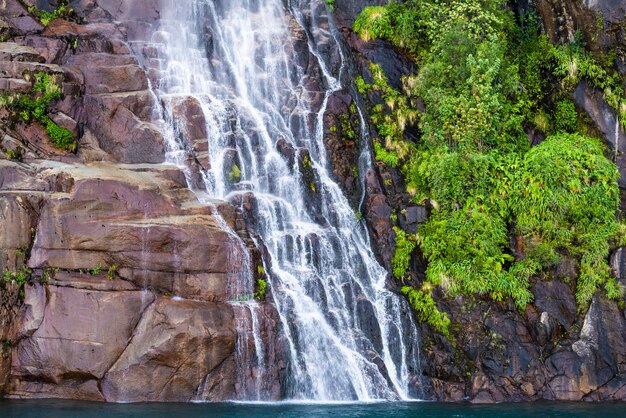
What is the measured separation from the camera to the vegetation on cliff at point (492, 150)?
2630 centimetres

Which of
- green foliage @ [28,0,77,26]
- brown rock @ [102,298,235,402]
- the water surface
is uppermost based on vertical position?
green foliage @ [28,0,77,26]

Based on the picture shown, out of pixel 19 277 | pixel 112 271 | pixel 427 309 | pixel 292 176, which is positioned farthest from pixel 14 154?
pixel 427 309

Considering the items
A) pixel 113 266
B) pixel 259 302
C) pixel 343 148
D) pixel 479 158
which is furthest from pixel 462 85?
pixel 113 266

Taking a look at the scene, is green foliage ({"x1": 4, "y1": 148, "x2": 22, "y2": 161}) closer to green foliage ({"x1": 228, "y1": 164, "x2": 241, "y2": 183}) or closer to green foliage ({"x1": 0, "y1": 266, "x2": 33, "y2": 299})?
green foliage ({"x1": 0, "y1": 266, "x2": 33, "y2": 299})

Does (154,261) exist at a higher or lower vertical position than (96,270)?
higher

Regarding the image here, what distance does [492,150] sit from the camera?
28.9 metres

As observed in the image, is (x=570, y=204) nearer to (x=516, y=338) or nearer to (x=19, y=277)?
(x=516, y=338)

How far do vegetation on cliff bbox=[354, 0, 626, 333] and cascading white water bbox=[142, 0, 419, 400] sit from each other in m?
1.93

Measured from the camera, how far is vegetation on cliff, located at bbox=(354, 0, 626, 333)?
26.3 metres

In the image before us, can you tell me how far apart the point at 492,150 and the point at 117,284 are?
15.2m

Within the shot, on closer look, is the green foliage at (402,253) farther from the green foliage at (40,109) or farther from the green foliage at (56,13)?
the green foliage at (56,13)

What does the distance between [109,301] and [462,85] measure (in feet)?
54.1

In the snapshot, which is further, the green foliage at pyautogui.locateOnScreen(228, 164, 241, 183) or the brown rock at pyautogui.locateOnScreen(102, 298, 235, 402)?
the green foliage at pyautogui.locateOnScreen(228, 164, 241, 183)

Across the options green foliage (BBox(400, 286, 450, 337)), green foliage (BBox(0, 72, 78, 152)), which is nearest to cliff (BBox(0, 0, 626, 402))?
green foliage (BBox(0, 72, 78, 152))
